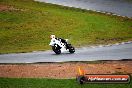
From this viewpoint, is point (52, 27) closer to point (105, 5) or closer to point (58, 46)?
point (105, 5)

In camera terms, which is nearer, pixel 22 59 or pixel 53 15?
pixel 22 59

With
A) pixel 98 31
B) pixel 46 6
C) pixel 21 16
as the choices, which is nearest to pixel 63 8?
pixel 46 6

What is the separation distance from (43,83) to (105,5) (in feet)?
91.5

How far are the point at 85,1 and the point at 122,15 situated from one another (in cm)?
873

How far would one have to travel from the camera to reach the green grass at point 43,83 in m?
19.7

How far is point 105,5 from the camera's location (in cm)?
4703

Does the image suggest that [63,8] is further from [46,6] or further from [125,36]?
[125,36]

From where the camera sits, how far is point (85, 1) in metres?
50.1

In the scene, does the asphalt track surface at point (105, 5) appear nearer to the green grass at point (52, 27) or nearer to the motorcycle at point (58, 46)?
the green grass at point (52, 27)

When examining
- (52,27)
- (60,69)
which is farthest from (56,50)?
(52,27)

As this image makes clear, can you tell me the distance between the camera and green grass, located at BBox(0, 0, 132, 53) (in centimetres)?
3578

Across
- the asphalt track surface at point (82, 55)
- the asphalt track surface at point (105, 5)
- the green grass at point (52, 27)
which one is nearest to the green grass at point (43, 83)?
the asphalt track surface at point (82, 55)

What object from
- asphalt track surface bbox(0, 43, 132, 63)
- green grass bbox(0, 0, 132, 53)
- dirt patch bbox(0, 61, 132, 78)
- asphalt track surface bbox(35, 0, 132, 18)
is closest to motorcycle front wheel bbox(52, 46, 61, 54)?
asphalt track surface bbox(0, 43, 132, 63)

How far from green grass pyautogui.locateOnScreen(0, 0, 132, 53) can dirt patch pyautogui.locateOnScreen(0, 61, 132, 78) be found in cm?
877
